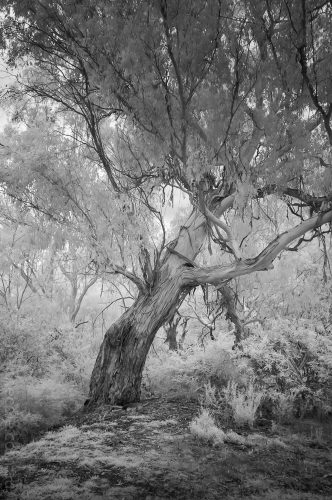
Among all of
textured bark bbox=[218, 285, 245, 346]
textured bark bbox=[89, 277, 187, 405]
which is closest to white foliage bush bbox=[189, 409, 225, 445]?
textured bark bbox=[89, 277, 187, 405]

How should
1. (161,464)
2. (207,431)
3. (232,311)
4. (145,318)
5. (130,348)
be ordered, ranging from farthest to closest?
1. (232,311)
2. (145,318)
3. (130,348)
4. (207,431)
5. (161,464)

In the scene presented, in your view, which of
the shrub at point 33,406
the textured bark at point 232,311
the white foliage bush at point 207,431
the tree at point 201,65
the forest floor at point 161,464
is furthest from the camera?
the textured bark at point 232,311

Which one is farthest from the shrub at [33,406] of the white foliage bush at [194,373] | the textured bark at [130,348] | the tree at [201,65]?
the tree at [201,65]

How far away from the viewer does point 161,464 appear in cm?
327

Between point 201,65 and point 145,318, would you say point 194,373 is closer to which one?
point 145,318

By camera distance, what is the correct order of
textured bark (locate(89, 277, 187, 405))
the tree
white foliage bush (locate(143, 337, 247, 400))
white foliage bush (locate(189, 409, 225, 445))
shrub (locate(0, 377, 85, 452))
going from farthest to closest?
white foliage bush (locate(143, 337, 247, 400)) → textured bark (locate(89, 277, 187, 405)) → shrub (locate(0, 377, 85, 452)) → white foliage bush (locate(189, 409, 225, 445)) → the tree

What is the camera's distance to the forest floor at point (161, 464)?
271cm

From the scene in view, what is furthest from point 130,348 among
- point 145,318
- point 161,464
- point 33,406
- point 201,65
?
point 201,65

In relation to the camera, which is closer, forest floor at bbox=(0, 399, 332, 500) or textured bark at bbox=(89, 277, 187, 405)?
forest floor at bbox=(0, 399, 332, 500)

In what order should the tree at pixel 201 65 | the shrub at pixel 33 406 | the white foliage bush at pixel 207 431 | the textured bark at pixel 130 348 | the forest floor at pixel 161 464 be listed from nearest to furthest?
the forest floor at pixel 161 464 < the tree at pixel 201 65 < the white foliage bush at pixel 207 431 < the shrub at pixel 33 406 < the textured bark at pixel 130 348

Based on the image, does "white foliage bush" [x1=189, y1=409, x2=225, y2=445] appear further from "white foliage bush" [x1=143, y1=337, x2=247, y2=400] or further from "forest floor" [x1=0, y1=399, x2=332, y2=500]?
"white foliage bush" [x1=143, y1=337, x2=247, y2=400]

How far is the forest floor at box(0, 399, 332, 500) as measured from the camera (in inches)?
107

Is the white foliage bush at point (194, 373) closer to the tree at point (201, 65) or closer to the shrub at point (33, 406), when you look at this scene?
the shrub at point (33, 406)

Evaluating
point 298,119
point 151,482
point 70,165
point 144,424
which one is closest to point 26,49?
point 298,119
